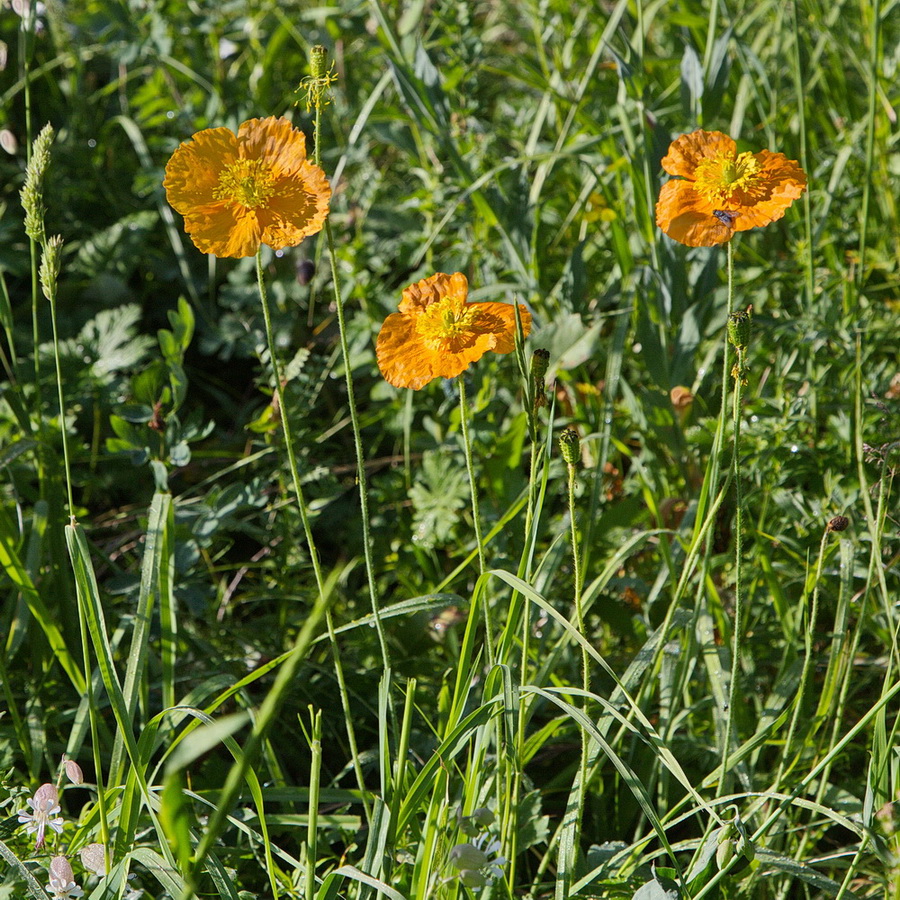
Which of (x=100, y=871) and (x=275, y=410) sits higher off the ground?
(x=275, y=410)

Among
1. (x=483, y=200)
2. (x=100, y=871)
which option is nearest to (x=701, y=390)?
(x=483, y=200)

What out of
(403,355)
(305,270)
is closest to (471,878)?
(403,355)

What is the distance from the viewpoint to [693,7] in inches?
81.0

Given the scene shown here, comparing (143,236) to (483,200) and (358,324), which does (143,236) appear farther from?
(483,200)

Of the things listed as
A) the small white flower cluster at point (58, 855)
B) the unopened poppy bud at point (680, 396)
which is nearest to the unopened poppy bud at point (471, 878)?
the small white flower cluster at point (58, 855)

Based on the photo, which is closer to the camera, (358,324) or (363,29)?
(358,324)

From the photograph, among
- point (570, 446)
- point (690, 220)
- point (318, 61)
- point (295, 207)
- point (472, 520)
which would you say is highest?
point (318, 61)

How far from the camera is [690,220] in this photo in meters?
1.04

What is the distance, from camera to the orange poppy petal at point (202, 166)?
0.98m

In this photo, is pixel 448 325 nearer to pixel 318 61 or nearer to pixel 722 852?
pixel 318 61

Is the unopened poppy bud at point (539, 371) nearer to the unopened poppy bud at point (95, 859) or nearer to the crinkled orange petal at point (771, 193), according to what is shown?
the crinkled orange petal at point (771, 193)

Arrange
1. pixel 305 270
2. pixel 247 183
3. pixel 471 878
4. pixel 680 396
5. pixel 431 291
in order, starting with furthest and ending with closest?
pixel 305 270
pixel 680 396
pixel 431 291
pixel 247 183
pixel 471 878

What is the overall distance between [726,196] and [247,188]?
1.62ft

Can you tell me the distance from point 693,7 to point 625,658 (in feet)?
4.57
